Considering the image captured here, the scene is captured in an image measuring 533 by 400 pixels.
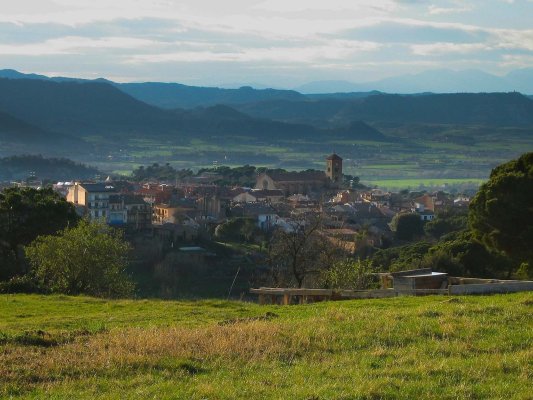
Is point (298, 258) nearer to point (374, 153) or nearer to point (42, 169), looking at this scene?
point (42, 169)

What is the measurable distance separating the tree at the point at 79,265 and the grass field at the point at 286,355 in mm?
7690

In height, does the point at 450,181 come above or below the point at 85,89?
below

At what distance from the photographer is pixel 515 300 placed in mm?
13703

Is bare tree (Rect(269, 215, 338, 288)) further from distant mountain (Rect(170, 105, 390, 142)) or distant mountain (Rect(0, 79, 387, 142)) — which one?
distant mountain (Rect(170, 105, 390, 142))

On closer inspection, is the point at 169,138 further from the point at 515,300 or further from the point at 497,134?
the point at 515,300

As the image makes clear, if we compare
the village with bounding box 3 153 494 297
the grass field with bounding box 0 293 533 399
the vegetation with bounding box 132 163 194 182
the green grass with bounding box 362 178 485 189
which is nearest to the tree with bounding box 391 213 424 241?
the village with bounding box 3 153 494 297

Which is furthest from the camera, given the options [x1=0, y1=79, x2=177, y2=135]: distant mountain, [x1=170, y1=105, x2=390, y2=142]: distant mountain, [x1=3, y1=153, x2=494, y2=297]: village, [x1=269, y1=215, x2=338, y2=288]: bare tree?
[x1=170, y1=105, x2=390, y2=142]: distant mountain

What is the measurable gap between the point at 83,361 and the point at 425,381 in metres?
3.36

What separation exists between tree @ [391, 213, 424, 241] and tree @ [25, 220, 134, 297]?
1615 inches

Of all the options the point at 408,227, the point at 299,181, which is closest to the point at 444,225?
the point at 408,227

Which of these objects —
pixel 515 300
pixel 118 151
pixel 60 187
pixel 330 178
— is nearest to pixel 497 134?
pixel 118 151

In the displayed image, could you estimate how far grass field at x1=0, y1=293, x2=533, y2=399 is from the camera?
8.06 meters

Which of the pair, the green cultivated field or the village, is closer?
the village

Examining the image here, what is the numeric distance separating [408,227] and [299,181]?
33214mm
